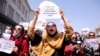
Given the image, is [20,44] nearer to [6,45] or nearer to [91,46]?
[6,45]

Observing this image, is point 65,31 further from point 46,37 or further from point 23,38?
point 23,38

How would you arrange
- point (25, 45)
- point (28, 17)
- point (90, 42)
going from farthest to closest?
point (28, 17) → point (90, 42) → point (25, 45)

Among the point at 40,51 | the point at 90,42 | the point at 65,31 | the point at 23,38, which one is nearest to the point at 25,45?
the point at 23,38

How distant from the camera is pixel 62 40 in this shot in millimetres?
5254

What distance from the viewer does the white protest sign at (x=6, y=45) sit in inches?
235

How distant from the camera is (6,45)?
6.00 metres

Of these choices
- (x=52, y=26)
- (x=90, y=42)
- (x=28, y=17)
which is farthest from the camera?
(x=28, y=17)

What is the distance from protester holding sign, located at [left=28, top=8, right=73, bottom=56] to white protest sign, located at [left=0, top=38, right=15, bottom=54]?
0.79 meters

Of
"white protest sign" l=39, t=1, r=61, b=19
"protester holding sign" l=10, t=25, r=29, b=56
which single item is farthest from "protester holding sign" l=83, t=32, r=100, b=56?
"protester holding sign" l=10, t=25, r=29, b=56

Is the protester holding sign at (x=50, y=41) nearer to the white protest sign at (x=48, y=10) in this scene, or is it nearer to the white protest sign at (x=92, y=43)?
the white protest sign at (x=48, y=10)

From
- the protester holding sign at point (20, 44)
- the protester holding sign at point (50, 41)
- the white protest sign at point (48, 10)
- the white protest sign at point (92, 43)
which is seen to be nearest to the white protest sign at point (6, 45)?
the protester holding sign at point (20, 44)

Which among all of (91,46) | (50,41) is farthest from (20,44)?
(91,46)

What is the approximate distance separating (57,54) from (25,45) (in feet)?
3.26

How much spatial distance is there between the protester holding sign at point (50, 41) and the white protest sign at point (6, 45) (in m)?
0.79
